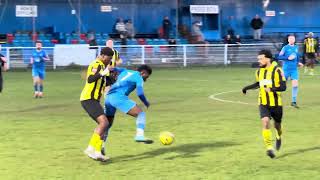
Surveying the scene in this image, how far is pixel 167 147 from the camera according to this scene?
37.8 ft

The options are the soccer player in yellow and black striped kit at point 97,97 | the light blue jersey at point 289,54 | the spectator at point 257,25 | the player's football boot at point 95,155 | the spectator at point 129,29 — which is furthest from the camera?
the spectator at point 257,25

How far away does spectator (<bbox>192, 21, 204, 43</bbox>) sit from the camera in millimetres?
41403

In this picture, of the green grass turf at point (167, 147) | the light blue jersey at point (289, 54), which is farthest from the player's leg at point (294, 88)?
the green grass turf at point (167, 147)

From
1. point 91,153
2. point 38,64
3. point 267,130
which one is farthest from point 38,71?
point 267,130

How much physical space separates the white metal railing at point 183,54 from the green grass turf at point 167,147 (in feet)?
48.7

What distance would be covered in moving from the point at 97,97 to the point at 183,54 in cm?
2783

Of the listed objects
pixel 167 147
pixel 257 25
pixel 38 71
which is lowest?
pixel 167 147

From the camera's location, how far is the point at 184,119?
15.4 meters

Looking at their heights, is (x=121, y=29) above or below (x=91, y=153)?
above

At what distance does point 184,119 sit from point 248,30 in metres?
30.7

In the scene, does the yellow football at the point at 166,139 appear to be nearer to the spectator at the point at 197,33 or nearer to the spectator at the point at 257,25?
the spectator at the point at 197,33

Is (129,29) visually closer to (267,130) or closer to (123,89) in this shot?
(123,89)

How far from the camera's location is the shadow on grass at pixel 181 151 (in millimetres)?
10461

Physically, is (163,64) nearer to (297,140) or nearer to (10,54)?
(10,54)
